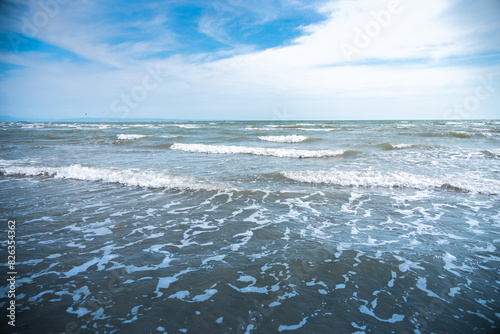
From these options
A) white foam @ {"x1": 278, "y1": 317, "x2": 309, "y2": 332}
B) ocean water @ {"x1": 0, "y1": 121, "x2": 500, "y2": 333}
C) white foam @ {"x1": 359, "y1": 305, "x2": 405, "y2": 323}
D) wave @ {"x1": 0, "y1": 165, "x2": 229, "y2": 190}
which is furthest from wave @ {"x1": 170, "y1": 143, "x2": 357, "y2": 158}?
white foam @ {"x1": 278, "y1": 317, "x2": 309, "y2": 332}

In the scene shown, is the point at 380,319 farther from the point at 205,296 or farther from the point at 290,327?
the point at 205,296

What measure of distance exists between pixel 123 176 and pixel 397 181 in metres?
10.1

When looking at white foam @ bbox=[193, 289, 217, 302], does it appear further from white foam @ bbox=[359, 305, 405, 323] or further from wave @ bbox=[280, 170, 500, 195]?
wave @ bbox=[280, 170, 500, 195]

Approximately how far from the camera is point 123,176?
9406 millimetres

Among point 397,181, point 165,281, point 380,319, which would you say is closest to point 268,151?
point 397,181

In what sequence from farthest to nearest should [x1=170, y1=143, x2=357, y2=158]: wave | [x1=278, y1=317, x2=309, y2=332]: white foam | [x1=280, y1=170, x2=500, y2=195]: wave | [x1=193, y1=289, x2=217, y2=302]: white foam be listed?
[x1=170, y1=143, x2=357, y2=158]: wave, [x1=280, y1=170, x2=500, y2=195]: wave, [x1=193, y1=289, x2=217, y2=302]: white foam, [x1=278, y1=317, x2=309, y2=332]: white foam

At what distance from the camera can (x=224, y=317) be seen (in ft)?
9.43

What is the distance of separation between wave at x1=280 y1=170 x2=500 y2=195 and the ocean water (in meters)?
0.08

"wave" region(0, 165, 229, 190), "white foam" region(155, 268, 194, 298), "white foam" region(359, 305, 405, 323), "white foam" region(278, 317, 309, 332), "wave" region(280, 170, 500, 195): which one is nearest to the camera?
"white foam" region(278, 317, 309, 332)

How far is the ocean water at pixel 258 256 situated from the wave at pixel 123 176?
109 mm

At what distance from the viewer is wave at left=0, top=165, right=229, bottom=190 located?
8492mm

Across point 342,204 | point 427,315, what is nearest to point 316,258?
point 427,315

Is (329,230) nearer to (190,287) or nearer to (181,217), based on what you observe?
(190,287)

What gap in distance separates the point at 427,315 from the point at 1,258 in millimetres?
A: 6517
